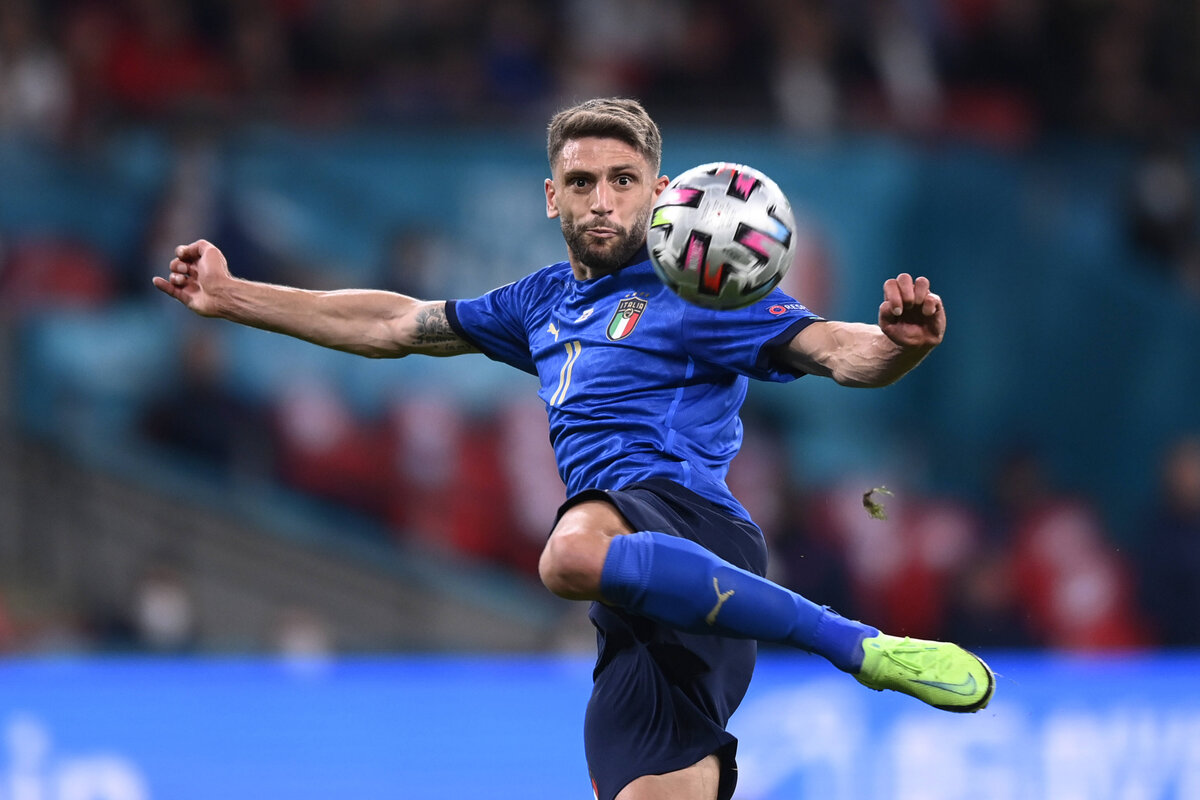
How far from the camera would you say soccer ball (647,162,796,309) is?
3988 mm

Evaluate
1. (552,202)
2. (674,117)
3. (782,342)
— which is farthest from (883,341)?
(674,117)

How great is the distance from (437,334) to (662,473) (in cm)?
104

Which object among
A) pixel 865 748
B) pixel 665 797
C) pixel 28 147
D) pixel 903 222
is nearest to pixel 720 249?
pixel 665 797

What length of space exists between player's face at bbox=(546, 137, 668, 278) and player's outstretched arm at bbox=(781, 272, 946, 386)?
0.60 meters

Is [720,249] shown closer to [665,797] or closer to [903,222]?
[665,797]

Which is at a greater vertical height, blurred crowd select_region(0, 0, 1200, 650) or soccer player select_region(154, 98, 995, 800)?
blurred crowd select_region(0, 0, 1200, 650)

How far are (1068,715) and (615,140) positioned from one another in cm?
421

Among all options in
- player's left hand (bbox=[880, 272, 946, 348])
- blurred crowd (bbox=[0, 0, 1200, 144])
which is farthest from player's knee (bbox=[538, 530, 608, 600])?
blurred crowd (bbox=[0, 0, 1200, 144])

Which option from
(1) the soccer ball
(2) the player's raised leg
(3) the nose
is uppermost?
(3) the nose

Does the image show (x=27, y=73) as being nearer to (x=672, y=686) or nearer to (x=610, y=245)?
(x=610, y=245)

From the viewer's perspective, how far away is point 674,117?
9938mm

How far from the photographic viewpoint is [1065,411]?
386 inches

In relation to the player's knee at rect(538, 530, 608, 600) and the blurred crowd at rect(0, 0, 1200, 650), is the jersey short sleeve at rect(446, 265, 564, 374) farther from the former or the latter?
the blurred crowd at rect(0, 0, 1200, 650)

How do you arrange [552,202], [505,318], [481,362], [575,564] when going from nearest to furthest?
[575,564]
[552,202]
[505,318]
[481,362]
